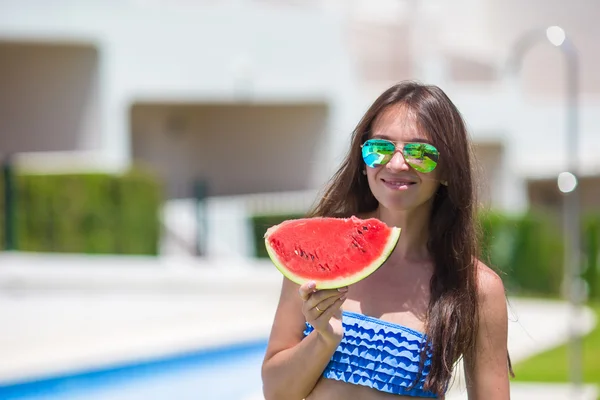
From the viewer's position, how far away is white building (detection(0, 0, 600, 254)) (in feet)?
47.2

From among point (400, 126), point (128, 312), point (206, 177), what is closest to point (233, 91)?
point (206, 177)

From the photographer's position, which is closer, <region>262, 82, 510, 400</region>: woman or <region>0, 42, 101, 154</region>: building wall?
<region>262, 82, 510, 400</region>: woman

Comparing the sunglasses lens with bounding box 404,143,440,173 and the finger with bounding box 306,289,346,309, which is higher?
the sunglasses lens with bounding box 404,143,440,173

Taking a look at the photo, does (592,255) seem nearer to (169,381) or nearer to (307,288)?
(169,381)

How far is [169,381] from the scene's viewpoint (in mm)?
7793

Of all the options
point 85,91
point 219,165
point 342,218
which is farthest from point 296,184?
point 342,218

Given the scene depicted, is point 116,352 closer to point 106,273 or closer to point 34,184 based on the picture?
point 106,273

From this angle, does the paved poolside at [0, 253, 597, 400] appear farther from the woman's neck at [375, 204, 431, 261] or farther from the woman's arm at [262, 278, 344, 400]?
the woman's arm at [262, 278, 344, 400]

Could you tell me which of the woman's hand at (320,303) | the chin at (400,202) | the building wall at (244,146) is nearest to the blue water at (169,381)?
the chin at (400,202)

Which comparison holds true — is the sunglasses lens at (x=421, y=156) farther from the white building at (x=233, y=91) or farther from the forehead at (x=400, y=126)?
the white building at (x=233, y=91)

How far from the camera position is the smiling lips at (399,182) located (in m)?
2.47

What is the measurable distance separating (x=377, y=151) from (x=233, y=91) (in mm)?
13766

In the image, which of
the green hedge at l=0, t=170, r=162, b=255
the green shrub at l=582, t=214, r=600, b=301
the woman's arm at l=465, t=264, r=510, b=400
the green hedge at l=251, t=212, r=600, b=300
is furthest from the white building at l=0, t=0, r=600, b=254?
the woman's arm at l=465, t=264, r=510, b=400

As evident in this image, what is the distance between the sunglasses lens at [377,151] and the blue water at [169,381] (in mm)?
4645
